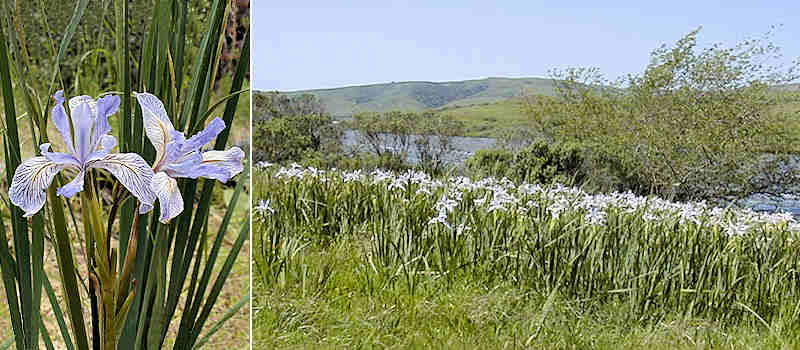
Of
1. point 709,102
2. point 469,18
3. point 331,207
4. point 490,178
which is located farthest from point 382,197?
point 709,102

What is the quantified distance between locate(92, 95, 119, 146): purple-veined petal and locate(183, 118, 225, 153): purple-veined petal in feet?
0.28

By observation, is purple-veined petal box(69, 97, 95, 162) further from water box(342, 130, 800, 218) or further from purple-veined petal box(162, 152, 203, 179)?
water box(342, 130, 800, 218)

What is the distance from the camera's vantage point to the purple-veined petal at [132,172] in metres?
0.70

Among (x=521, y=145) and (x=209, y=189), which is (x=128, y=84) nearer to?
(x=209, y=189)

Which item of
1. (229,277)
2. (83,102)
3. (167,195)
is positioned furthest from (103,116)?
(229,277)

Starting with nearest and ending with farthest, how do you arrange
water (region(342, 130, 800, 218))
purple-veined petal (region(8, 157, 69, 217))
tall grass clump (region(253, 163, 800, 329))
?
purple-veined petal (region(8, 157, 69, 217))
water (region(342, 130, 800, 218))
tall grass clump (region(253, 163, 800, 329))

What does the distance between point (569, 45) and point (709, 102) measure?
49 cm

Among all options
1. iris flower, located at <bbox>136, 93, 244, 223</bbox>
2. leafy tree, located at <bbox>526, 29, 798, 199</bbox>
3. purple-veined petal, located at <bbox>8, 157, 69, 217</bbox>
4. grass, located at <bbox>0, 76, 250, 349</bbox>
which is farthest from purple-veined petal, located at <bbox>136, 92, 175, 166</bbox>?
leafy tree, located at <bbox>526, 29, 798, 199</bbox>

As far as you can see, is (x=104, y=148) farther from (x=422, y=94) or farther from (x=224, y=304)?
(x=224, y=304)

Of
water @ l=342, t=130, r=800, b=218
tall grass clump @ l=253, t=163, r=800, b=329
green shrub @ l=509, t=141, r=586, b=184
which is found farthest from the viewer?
green shrub @ l=509, t=141, r=586, b=184

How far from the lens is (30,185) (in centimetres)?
68

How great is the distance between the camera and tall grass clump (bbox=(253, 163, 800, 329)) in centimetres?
221

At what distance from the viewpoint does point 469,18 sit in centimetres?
245

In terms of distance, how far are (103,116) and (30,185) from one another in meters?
0.11
